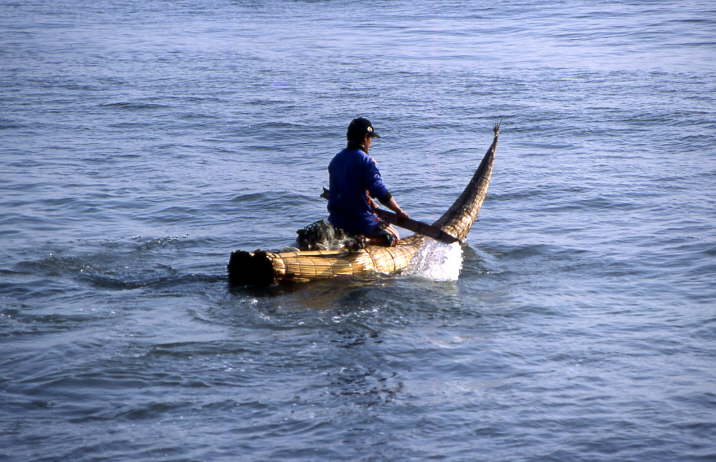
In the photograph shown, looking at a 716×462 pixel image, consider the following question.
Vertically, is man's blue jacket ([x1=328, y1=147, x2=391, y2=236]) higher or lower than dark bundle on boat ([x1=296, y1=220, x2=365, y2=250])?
higher

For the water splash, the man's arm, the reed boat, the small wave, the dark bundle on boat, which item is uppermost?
the small wave

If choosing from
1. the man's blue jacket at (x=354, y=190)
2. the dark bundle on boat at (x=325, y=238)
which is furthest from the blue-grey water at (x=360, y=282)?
the man's blue jacket at (x=354, y=190)

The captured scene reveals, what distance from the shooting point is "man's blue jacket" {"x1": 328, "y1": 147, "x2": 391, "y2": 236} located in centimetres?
913

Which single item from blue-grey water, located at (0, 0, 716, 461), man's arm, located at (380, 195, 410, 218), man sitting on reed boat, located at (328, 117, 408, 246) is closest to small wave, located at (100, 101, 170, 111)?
blue-grey water, located at (0, 0, 716, 461)

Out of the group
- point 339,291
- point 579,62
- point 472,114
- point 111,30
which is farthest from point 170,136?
point 111,30

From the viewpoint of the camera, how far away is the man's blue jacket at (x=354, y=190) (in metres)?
9.13

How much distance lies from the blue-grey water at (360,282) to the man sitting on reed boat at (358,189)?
61 centimetres

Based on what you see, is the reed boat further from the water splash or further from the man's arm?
the man's arm

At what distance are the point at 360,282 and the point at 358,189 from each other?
919 mm

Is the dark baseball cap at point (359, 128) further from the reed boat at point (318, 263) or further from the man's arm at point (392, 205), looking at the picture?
the reed boat at point (318, 263)

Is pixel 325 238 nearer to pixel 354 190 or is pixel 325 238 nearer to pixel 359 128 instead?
pixel 354 190

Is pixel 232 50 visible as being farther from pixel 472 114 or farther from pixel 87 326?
pixel 87 326

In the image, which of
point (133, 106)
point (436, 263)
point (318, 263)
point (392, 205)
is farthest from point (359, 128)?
point (133, 106)

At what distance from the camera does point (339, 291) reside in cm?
916
